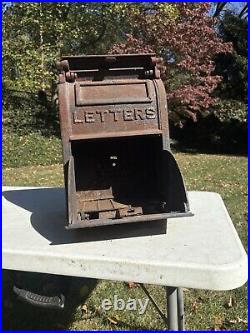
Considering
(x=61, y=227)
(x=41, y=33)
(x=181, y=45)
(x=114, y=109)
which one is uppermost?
(x=41, y=33)

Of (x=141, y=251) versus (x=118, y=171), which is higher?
(x=118, y=171)

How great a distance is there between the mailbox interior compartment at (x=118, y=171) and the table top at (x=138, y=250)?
280 mm

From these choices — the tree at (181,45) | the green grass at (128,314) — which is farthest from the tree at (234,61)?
the green grass at (128,314)

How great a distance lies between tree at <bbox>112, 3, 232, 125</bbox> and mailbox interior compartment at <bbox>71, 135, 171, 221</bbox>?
7.42 metres

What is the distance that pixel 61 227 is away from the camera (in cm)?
205

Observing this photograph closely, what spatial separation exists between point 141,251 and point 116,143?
1.00 meters

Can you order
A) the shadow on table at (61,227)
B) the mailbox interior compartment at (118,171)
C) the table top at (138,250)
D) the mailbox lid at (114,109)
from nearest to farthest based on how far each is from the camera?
the table top at (138,250), the shadow on table at (61,227), the mailbox lid at (114,109), the mailbox interior compartment at (118,171)

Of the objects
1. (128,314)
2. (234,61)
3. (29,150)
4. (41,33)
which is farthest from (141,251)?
(234,61)

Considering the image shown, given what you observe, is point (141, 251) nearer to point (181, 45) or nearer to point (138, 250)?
point (138, 250)

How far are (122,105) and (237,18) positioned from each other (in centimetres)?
1020

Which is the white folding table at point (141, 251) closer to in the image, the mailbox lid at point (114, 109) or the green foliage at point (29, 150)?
the mailbox lid at point (114, 109)

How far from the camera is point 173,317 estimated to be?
5.99 ft

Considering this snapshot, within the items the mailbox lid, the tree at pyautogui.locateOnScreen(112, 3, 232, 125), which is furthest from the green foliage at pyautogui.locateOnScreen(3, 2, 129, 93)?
the mailbox lid

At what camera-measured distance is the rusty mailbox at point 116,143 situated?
196 cm
